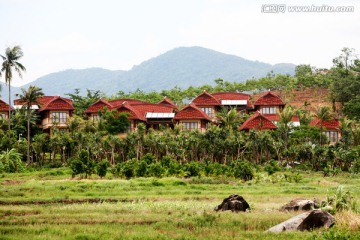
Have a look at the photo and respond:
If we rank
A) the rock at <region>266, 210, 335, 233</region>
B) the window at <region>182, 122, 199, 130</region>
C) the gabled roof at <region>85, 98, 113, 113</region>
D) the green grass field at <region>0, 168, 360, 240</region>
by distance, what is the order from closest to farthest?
1. the green grass field at <region>0, 168, 360, 240</region>
2. the rock at <region>266, 210, 335, 233</region>
3. the window at <region>182, 122, 199, 130</region>
4. the gabled roof at <region>85, 98, 113, 113</region>

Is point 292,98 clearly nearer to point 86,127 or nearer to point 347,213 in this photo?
point 86,127

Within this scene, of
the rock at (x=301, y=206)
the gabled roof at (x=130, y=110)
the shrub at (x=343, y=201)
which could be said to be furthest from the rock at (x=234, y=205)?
the gabled roof at (x=130, y=110)

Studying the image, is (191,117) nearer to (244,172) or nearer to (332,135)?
(332,135)

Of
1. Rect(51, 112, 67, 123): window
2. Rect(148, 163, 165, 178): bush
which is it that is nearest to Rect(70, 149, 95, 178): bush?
Rect(148, 163, 165, 178): bush

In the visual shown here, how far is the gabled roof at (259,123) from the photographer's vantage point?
60.5m

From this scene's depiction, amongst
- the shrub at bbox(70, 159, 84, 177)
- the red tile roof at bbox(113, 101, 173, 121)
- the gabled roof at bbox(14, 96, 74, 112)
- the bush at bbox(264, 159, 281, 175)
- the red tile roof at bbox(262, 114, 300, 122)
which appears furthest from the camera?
the gabled roof at bbox(14, 96, 74, 112)

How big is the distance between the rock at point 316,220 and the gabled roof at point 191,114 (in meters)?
45.2

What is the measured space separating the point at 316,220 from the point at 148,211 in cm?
741

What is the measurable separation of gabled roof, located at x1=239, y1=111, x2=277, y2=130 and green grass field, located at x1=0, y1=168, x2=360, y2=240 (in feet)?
71.0

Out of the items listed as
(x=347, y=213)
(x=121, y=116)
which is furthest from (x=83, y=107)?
(x=347, y=213)

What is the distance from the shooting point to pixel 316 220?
60.0ft

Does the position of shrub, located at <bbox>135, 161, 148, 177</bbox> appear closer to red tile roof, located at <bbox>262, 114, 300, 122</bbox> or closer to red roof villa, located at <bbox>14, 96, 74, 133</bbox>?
red roof villa, located at <bbox>14, 96, 74, 133</bbox>

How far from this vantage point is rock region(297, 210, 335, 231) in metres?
18.2

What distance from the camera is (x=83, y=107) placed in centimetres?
7556
